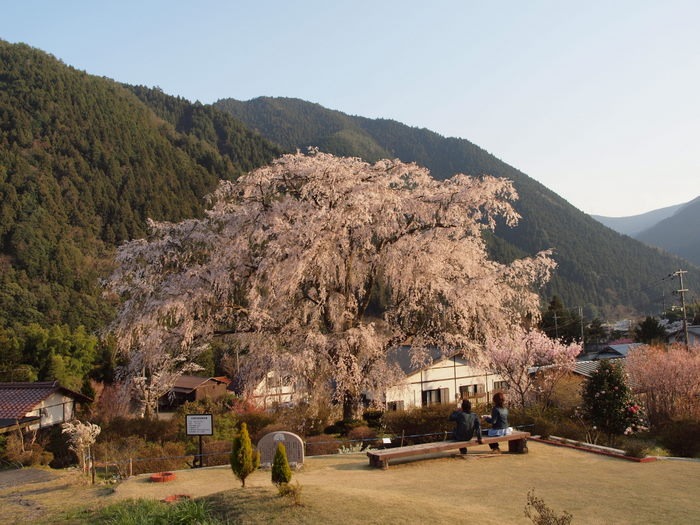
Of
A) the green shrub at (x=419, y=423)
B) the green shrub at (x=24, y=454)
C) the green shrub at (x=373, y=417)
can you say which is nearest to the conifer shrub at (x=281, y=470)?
the green shrub at (x=419, y=423)

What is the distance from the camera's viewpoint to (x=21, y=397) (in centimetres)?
3053

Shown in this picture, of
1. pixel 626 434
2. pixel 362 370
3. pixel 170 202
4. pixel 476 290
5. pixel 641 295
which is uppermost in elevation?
pixel 170 202

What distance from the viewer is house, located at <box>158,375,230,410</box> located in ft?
178

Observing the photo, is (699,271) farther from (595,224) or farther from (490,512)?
(490,512)

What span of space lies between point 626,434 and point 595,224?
182984 mm

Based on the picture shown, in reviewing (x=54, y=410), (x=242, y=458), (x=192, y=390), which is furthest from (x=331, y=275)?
(x=192, y=390)

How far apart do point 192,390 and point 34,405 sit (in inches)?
965

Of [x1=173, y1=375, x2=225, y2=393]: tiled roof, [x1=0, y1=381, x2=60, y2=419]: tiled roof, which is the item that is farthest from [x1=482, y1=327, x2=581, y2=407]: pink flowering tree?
[x1=173, y1=375, x2=225, y2=393]: tiled roof

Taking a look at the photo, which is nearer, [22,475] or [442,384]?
[22,475]

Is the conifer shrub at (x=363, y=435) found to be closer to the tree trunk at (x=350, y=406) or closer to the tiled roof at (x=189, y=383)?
the tree trunk at (x=350, y=406)

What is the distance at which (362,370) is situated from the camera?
19750 mm

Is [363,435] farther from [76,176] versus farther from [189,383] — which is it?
[76,176]

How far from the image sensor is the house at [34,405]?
28.4 m

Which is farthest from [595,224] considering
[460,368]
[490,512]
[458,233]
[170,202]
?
[490,512]
